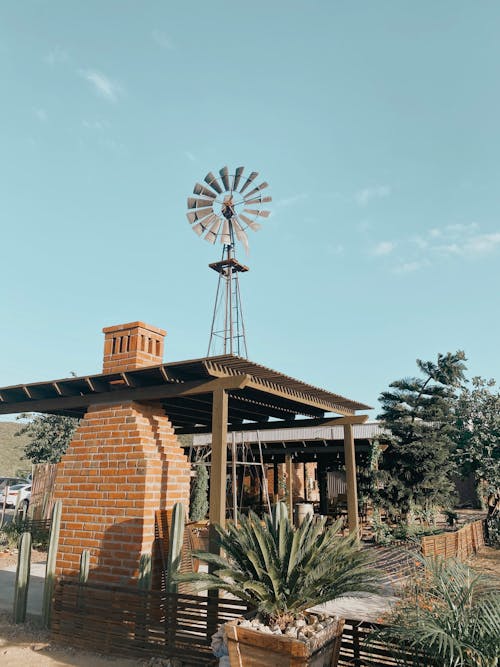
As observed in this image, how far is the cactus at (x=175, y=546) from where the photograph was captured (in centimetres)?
529

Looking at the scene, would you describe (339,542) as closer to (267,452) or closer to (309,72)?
(309,72)

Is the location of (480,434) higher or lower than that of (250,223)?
lower

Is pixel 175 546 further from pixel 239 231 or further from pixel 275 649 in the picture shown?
pixel 239 231

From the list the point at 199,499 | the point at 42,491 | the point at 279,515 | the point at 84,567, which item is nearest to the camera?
the point at 279,515

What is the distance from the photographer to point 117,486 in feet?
20.8

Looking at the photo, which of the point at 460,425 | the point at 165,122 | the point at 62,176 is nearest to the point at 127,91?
the point at 165,122

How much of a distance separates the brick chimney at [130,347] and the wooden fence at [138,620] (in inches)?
114

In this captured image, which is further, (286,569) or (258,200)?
(258,200)

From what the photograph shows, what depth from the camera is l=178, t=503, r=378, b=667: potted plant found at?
12.5 feet

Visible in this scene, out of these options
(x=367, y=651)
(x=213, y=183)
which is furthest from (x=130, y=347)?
(x=213, y=183)

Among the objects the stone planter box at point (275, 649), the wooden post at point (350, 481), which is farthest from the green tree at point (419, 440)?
the stone planter box at point (275, 649)

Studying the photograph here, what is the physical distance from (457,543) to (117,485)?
9312mm

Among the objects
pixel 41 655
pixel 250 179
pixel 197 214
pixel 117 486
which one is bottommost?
pixel 41 655

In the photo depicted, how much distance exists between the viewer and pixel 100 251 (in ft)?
31.6
